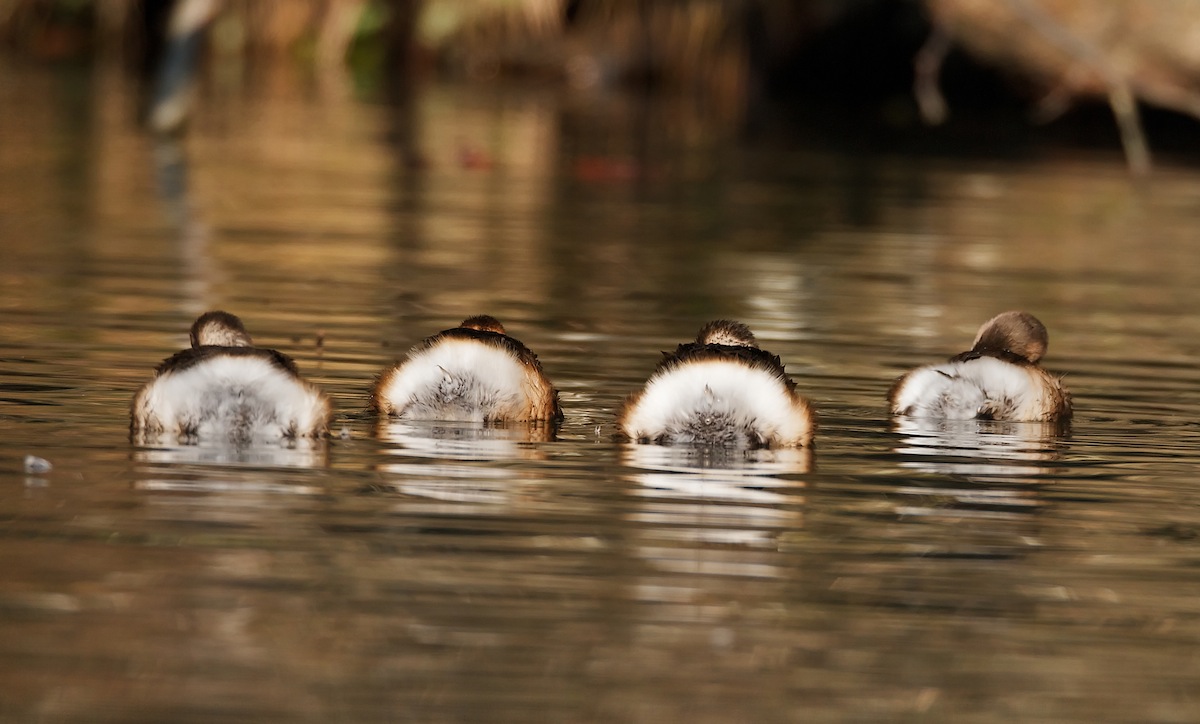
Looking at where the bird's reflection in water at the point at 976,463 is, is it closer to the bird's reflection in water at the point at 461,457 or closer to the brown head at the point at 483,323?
the bird's reflection in water at the point at 461,457

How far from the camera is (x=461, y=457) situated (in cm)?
635

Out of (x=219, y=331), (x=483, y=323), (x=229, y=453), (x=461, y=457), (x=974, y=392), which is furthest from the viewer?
(x=974, y=392)

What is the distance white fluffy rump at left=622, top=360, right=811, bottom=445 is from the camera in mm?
6340

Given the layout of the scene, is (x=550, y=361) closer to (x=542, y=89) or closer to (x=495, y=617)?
(x=495, y=617)

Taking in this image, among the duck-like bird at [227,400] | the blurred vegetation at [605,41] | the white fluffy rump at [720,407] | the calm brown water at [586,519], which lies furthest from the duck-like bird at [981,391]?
the blurred vegetation at [605,41]

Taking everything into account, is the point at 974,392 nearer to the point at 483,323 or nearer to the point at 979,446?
the point at 979,446

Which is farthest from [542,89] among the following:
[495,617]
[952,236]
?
[495,617]

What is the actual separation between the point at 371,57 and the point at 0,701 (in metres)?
33.7

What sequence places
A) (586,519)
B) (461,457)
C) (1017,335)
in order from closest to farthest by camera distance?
(586,519) < (461,457) < (1017,335)

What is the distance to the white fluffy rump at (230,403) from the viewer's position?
6.10 metres

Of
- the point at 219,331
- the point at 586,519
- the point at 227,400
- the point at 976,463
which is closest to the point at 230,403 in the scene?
the point at 227,400

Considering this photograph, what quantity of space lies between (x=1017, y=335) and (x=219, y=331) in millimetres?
2788

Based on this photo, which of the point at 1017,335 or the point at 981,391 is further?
the point at 1017,335

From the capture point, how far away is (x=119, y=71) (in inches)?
1256
